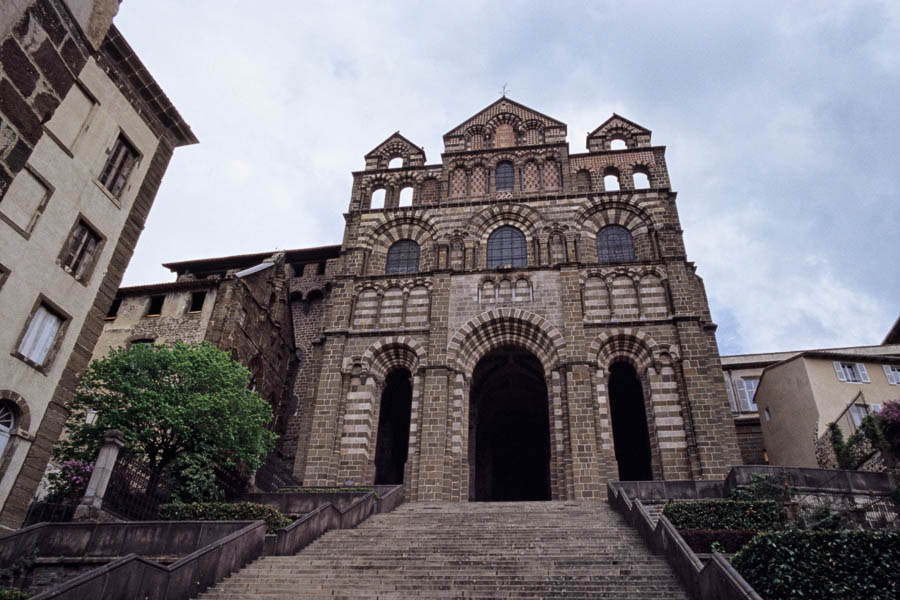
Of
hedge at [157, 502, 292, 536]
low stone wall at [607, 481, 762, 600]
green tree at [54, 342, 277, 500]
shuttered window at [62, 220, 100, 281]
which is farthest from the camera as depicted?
green tree at [54, 342, 277, 500]

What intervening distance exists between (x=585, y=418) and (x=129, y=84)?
750 inches

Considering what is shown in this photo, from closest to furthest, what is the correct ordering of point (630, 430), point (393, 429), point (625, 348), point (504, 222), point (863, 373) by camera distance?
1. point (625, 348)
2. point (863, 373)
3. point (393, 429)
4. point (504, 222)
5. point (630, 430)

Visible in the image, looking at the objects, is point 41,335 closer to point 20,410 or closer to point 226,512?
point 20,410

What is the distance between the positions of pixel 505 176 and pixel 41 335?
21.3 metres

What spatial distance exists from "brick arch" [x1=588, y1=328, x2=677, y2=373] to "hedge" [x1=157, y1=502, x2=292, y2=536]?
45.9 ft

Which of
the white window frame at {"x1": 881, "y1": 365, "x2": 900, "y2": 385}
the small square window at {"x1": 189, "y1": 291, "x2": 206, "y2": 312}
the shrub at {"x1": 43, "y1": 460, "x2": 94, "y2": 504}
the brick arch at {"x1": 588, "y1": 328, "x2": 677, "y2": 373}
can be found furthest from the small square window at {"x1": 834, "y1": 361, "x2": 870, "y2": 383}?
the shrub at {"x1": 43, "y1": 460, "x2": 94, "y2": 504}

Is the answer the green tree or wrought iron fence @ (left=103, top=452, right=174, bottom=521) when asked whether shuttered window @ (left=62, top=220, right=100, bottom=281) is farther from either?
wrought iron fence @ (left=103, top=452, right=174, bottom=521)

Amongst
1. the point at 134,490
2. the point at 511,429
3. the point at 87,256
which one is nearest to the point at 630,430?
the point at 511,429

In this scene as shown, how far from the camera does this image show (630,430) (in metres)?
30.5

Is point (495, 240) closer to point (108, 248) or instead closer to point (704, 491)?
point (704, 491)

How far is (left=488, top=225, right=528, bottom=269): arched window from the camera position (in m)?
27.8

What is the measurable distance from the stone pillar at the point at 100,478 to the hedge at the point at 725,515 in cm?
1371

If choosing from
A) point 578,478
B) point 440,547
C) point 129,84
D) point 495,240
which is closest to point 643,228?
point 495,240

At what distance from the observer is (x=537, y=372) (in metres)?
29.3
